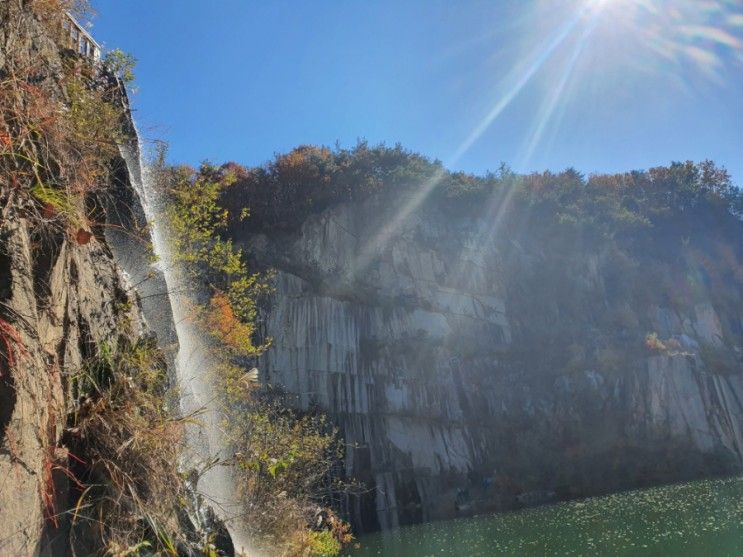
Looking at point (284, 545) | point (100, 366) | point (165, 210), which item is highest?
point (165, 210)

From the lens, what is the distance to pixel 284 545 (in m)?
11.6

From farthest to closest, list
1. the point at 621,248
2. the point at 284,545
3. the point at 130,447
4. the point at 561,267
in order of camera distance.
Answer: the point at 621,248 < the point at 561,267 < the point at 284,545 < the point at 130,447

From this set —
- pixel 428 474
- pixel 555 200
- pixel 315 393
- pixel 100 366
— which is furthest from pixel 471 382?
pixel 100 366

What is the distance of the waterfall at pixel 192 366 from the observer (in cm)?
1067

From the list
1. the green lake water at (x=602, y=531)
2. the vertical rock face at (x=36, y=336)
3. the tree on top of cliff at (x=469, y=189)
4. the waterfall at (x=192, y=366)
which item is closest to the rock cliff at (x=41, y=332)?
the vertical rock face at (x=36, y=336)

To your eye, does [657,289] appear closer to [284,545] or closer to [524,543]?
[524,543]

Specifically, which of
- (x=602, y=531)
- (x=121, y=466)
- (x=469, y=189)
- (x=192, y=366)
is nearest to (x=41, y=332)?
(x=121, y=466)

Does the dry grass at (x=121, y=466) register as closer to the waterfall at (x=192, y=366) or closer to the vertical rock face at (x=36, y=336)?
the vertical rock face at (x=36, y=336)

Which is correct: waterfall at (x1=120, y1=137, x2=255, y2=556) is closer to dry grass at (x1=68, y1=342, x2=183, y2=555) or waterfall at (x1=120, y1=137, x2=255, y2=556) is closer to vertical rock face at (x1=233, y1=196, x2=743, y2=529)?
dry grass at (x1=68, y1=342, x2=183, y2=555)

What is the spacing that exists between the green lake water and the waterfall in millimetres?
10780

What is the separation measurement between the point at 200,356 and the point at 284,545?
196 inches

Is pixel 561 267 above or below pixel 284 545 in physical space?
above

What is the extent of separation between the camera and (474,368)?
137ft

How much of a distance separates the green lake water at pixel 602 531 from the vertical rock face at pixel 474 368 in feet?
15.5
